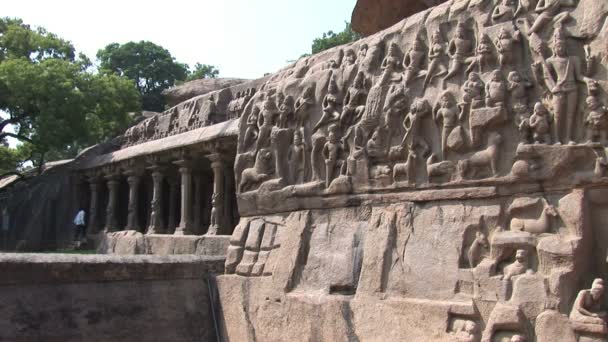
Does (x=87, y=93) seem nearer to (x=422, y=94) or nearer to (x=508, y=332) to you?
(x=422, y=94)

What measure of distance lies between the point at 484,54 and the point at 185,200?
9707 mm

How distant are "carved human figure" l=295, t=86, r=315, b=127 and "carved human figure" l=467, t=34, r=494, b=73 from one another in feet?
8.87

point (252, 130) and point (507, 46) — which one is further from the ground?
point (507, 46)

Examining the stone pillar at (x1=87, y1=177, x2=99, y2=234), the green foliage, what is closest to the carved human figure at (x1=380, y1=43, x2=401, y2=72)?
the stone pillar at (x1=87, y1=177, x2=99, y2=234)

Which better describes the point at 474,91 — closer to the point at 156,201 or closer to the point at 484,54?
the point at 484,54

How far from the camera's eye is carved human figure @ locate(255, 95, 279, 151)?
941cm

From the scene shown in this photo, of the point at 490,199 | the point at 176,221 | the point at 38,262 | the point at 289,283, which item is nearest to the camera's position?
the point at 490,199

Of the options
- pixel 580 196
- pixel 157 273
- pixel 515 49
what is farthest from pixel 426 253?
pixel 157 273

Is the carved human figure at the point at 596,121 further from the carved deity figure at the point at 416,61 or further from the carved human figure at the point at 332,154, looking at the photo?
the carved human figure at the point at 332,154

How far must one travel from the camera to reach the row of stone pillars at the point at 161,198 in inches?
540

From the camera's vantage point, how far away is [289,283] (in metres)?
8.23

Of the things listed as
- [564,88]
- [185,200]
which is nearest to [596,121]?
[564,88]

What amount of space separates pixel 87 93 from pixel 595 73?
1903cm

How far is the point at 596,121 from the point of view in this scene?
588cm
